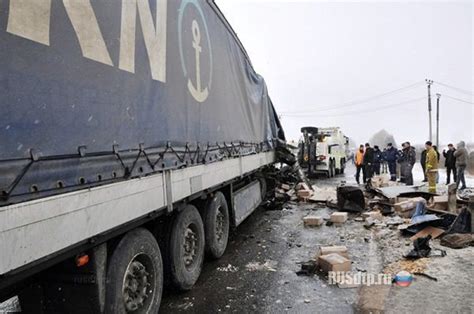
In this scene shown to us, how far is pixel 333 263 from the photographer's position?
506 centimetres

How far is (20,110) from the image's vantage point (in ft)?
6.39

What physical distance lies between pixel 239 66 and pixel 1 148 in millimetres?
5711

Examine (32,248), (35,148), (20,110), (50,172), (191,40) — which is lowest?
(32,248)

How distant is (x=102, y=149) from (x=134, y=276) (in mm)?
1313

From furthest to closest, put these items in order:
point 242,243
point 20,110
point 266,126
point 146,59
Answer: point 266,126 → point 242,243 → point 146,59 → point 20,110

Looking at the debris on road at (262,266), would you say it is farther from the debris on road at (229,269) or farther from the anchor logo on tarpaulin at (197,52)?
the anchor logo on tarpaulin at (197,52)

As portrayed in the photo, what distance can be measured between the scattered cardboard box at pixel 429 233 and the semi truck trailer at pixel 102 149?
12.9 feet

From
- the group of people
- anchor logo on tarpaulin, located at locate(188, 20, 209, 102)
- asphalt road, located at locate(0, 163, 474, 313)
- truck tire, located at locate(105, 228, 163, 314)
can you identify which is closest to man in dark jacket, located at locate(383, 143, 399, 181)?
the group of people

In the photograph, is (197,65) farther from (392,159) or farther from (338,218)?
(392,159)

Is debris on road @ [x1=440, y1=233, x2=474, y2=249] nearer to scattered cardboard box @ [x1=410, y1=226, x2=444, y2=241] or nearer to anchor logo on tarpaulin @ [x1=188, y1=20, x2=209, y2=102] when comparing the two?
scattered cardboard box @ [x1=410, y1=226, x2=444, y2=241]

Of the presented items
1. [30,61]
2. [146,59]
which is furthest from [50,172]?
[146,59]

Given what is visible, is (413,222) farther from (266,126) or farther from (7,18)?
(7,18)

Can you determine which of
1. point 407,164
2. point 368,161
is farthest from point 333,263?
point 368,161

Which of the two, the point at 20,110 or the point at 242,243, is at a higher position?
the point at 20,110
